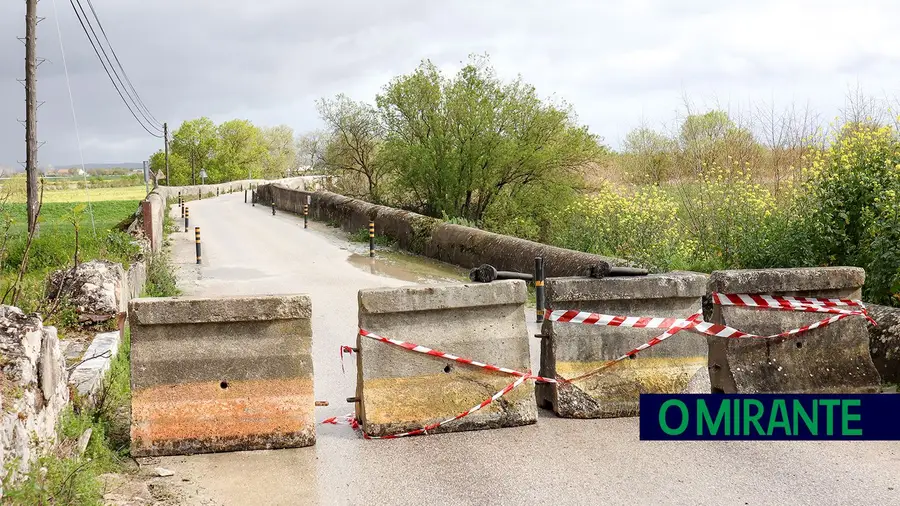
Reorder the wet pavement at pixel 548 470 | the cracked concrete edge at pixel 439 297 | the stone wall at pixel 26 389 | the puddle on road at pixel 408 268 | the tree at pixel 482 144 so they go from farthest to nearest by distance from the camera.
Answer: the tree at pixel 482 144, the puddle on road at pixel 408 268, the cracked concrete edge at pixel 439 297, the wet pavement at pixel 548 470, the stone wall at pixel 26 389

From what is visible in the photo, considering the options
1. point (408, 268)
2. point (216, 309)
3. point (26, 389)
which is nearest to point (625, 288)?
point (216, 309)

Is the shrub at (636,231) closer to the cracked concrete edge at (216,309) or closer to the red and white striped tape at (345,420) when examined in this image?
the red and white striped tape at (345,420)

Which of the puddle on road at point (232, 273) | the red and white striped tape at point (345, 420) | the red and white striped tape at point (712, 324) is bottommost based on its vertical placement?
the red and white striped tape at point (345, 420)

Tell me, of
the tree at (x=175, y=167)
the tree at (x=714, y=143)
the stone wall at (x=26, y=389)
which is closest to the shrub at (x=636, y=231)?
the tree at (x=714, y=143)

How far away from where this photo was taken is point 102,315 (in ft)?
36.5

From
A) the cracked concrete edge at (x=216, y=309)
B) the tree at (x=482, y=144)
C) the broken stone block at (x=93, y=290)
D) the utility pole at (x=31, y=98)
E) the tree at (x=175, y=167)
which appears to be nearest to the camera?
the cracked concrete edge at (x=216, y=309)

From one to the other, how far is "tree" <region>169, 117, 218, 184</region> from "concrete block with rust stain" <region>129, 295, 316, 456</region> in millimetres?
100443

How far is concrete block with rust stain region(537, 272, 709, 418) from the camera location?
25.4 ft

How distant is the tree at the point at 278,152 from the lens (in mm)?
119375

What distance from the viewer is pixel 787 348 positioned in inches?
315

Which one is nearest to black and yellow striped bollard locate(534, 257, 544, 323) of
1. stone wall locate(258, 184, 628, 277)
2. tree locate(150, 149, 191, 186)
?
stone wall locate(258, 184, 628, 277)

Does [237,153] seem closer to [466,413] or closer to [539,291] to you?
[539,291]

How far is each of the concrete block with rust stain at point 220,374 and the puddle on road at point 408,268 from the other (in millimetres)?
11255

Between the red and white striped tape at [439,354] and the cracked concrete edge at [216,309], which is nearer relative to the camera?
the cracked concrete edge at [216,309]
